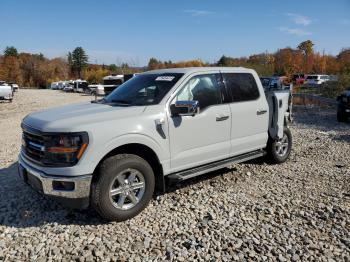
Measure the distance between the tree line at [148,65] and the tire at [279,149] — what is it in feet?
117

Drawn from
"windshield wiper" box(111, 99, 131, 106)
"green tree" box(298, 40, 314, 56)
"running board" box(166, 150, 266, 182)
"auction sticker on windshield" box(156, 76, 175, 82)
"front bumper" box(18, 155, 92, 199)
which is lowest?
"running board" box(166, 150, 266, 182)

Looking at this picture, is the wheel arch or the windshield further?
the windshield

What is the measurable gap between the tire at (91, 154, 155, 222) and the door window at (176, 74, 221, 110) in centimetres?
118

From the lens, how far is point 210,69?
5379mm

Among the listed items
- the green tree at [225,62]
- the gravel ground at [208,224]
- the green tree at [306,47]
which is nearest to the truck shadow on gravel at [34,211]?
the gravel ground at [208,224]

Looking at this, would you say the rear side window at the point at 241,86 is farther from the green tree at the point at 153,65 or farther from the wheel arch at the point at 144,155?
the green tree at the point at 153,65

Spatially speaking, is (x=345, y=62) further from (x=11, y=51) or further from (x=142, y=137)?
(x=11, y=51)

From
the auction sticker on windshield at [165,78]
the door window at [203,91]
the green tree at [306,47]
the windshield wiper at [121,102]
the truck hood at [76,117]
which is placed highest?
the green tree at [306,47]

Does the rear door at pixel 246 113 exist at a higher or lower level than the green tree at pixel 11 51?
lower

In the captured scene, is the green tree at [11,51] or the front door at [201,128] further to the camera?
the green tree at [11,51]

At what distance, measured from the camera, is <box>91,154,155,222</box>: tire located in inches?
159

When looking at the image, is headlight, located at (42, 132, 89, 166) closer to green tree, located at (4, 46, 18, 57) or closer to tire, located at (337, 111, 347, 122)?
tire, located at (337, 111, 347, 122)

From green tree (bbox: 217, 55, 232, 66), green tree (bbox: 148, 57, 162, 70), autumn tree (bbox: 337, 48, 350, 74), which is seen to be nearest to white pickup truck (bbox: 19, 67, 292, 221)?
autumn tree (bbox: 337, 48, 350, 74)

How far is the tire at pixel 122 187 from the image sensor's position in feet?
13.3
